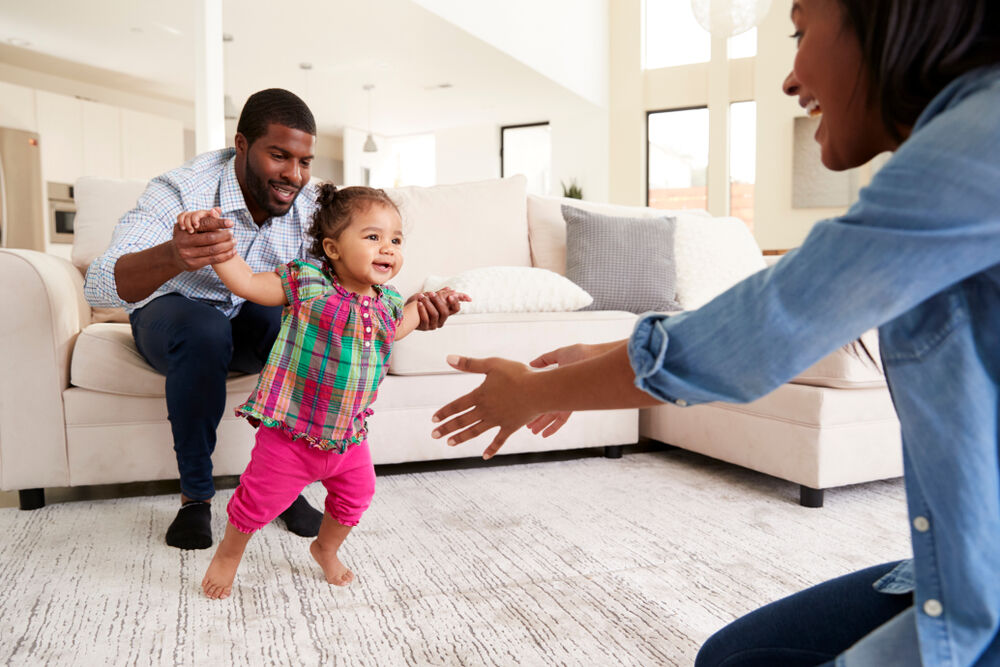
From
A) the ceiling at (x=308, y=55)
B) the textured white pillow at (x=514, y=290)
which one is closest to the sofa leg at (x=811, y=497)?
the textured white pillow at (x=514, y=290)

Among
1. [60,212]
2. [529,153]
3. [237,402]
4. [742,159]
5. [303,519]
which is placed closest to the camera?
[303,519]

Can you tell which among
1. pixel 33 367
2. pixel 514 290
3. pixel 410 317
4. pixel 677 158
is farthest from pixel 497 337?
pixel 677 158

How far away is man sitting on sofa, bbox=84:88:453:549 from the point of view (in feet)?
5.47

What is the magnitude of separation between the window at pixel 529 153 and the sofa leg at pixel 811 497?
25.1 ft

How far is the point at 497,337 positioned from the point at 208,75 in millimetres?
3392

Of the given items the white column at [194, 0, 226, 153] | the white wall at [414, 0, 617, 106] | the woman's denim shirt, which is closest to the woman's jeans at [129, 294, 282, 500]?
the woman's denim shirt

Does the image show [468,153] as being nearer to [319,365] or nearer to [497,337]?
[497,337]

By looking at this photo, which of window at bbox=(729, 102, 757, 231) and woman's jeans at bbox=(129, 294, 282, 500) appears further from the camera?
window at bbox=(729, 102, 757, 231)

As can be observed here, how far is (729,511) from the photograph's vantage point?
1903 mm

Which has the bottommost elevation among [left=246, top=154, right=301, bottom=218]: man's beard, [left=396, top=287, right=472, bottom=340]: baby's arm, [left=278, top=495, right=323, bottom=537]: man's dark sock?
[left=278, top=495, right=323, bottom=537]: man's dark sock

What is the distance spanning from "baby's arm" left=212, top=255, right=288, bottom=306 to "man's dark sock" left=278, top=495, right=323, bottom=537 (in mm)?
591

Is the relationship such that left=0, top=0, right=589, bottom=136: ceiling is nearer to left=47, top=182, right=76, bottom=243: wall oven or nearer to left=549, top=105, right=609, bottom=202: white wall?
left=549, top=105, right=609, bottom=202: white wall

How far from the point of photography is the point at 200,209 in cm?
178

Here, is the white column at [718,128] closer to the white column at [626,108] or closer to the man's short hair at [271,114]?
the white column at [626,108]
